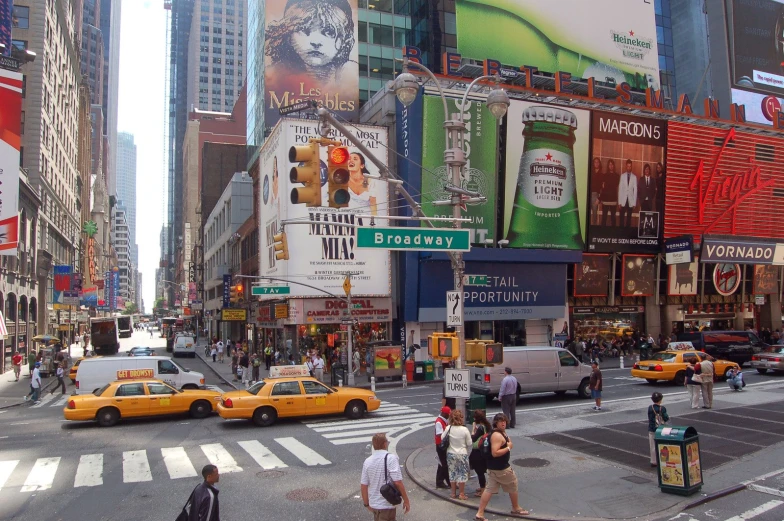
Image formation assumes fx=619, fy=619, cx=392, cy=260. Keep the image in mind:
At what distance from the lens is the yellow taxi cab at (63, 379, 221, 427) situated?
59.5ft

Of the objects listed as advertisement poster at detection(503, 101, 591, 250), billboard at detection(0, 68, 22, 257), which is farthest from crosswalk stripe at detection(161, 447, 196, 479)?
advertisement poster at detection(503, 101, 591, 250)

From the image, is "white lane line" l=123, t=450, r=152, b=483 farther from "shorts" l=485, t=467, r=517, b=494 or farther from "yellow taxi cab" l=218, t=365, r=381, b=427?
"shorts" l=485, t=467, r=517, b=494

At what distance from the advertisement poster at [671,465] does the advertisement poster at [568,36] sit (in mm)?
35548

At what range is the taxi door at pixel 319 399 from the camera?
1855 centimetres

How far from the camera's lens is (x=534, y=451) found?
552 inches

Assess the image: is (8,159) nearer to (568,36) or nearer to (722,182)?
(568,36)

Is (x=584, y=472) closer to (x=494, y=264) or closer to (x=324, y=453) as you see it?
(x=324, y=453)

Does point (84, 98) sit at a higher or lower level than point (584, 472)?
higher

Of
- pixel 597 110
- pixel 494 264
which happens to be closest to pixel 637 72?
pixel 597 110

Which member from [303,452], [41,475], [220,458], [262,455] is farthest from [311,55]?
[41,475]

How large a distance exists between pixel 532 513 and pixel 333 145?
688cm

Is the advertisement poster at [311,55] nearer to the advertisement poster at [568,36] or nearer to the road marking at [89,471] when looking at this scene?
the advertisement poster at [568,36]

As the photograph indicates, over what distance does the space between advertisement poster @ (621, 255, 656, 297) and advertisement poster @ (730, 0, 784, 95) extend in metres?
22.5

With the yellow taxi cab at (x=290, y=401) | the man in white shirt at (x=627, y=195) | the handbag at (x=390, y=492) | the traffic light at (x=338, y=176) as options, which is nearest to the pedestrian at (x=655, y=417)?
the handbag at (x=390, y=492)
